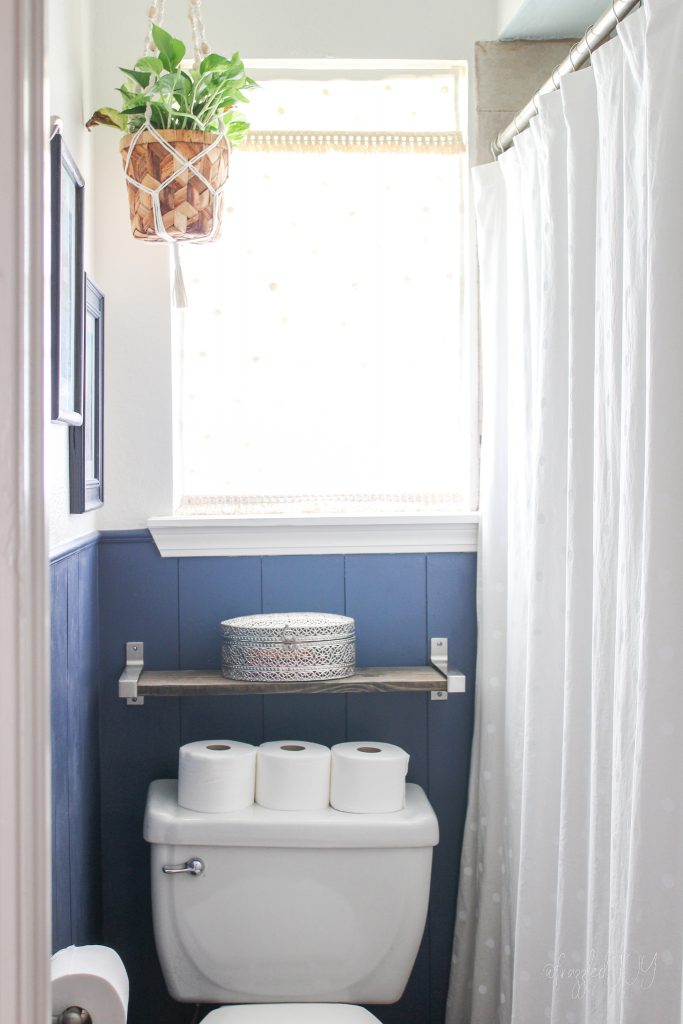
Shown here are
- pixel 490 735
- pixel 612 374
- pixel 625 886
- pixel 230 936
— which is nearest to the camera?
pixel 625 886

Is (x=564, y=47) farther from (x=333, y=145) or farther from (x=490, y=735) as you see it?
(x=490, y=735)

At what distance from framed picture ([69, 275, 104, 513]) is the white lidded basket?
1.17 ft

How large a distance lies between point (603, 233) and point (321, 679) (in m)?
0.91

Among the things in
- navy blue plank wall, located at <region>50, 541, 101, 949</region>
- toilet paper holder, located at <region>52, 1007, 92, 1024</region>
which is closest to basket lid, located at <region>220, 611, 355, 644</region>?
navy blue plank wall, located at <region>50, 541, 101, 949</region>

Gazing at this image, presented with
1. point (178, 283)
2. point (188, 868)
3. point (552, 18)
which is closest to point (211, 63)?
point (178, 283)

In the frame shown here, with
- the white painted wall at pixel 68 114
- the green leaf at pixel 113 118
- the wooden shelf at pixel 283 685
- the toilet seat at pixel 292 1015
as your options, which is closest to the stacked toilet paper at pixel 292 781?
the wooden shelf at pixel 283 685

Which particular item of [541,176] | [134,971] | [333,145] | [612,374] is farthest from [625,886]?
[333,145]

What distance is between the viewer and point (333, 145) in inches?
82.0

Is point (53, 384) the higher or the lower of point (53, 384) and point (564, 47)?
the lower

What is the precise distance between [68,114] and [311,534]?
0.86 metres

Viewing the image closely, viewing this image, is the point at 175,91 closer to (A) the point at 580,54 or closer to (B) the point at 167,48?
(B) the point at 167,48

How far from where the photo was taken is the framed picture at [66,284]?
1359 mm

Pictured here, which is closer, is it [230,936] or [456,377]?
[230,936]

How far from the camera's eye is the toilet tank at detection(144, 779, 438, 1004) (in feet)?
5.84
